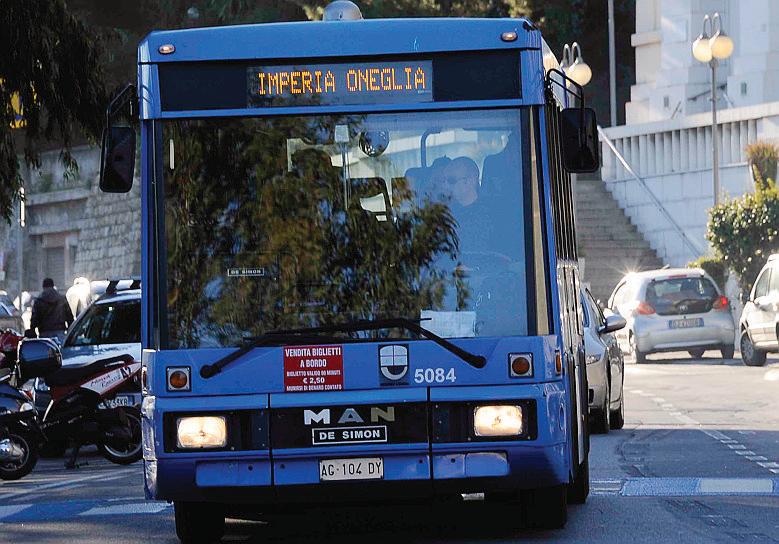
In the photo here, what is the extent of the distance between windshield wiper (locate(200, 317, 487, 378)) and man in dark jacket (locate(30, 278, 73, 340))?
18.9 m

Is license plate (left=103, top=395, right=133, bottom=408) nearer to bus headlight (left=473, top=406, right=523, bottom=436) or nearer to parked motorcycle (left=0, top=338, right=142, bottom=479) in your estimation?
parked motorcycle (left=0, top=338, right=142, bottom=479)

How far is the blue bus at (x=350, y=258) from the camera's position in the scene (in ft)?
34.0

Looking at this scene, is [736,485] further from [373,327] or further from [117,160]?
[117,160]

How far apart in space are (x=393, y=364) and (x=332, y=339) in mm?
312

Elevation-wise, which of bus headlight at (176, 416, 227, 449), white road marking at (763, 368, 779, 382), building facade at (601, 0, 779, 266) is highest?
building facade at (601, 0, 779, 266)

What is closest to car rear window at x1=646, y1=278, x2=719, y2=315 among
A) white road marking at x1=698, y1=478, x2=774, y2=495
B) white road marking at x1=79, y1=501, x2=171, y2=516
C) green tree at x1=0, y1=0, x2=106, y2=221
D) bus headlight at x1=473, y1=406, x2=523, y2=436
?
green tree at x1=0, y1=0, x2=106, y2=221

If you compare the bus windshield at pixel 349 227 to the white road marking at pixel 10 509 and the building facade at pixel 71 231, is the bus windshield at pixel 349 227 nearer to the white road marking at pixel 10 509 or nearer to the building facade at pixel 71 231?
the white road marking at pixel 10 509

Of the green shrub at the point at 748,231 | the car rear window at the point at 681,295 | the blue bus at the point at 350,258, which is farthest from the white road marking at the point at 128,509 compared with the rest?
the green shrub at the point at 748,231

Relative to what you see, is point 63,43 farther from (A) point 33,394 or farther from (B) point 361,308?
(B) point 361,308

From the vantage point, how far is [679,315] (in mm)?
34438

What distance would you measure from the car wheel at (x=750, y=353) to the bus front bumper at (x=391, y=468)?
21447 millimetres

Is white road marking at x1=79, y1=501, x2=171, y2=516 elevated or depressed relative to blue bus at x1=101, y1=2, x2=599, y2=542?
depressed

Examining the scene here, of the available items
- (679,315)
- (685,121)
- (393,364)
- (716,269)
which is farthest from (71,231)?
(393,364)

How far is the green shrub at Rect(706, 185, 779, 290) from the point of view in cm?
4009
